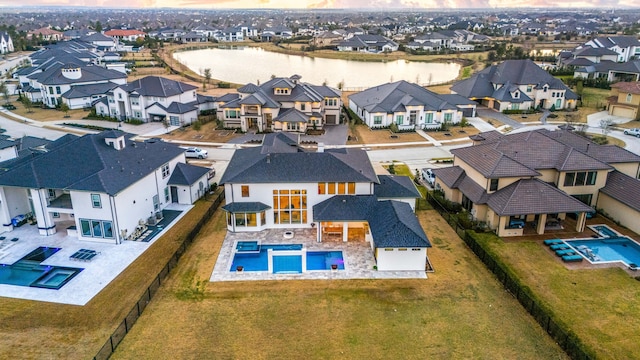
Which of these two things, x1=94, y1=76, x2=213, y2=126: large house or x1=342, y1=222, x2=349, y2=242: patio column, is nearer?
x1=342, y1=222, x2=349, y2=242: patio column

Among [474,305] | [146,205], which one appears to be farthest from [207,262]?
[474,305]

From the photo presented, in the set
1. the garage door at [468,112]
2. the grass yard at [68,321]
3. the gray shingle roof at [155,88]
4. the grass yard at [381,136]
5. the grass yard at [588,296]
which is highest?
the gray shingle roof at [155,88]

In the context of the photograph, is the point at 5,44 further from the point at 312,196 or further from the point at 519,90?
the point at 519,90

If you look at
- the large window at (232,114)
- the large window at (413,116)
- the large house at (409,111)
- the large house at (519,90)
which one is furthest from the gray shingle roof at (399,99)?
the large window at (232,114)

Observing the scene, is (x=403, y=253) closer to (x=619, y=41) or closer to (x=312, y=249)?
(x=312, y=249)

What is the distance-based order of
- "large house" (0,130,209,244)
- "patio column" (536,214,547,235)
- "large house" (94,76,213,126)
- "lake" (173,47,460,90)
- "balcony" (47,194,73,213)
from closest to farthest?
1. "large house" (0,130,209,244)
2. "balcony" (47,194,73,213)
3. "patio column" (536,214,547,235)
4. "large house" (94,76,213,126)
5. "lake" (173,47,460,90)

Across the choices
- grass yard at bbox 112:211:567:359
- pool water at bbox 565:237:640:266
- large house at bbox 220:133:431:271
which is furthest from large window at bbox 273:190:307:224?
pool water at bbox 565:237:640:266

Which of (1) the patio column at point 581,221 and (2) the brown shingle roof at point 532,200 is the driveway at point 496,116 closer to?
(1) the patio column at point 581,221

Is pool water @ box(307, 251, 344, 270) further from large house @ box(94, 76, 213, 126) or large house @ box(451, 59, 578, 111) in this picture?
large house @ box(451, 59, 578, 111)

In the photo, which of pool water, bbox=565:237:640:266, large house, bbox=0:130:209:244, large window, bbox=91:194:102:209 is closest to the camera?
pool water, bbox=565:237:640:266
